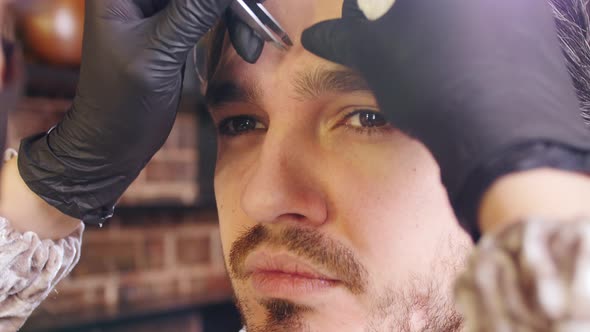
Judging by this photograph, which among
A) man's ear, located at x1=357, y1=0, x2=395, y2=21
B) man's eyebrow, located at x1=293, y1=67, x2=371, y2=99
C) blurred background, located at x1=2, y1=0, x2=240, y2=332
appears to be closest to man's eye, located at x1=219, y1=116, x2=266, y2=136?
man's eyebrow, located at x1=293, y1=67, x2=371, y2=99

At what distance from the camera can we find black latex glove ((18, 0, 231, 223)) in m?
0.58

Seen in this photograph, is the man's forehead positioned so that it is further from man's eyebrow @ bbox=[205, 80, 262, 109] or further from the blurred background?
the blurred background

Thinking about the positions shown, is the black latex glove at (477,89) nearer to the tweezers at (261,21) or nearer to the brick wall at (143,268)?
the tweezers at (261,21)

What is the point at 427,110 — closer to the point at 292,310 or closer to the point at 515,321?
the point at 515,321

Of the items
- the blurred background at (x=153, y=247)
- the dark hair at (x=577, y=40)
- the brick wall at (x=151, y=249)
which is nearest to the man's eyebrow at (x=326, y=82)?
the dark hair at (x=577, y=40)

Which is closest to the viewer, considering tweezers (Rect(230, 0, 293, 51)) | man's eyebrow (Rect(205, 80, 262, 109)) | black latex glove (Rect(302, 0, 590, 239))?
black latex glove (Rect(302, 0, 590, 239))

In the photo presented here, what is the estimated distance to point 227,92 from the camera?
0.77 meters

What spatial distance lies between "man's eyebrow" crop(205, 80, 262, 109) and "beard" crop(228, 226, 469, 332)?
0.18 metres

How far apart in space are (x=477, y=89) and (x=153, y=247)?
4.42ft

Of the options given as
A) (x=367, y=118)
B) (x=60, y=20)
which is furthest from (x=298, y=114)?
(x=60, y=20)

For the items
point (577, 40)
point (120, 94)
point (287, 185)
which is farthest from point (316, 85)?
point (577, 40)

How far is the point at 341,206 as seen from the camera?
68 cm

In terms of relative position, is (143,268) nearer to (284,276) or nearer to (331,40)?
(284,276)

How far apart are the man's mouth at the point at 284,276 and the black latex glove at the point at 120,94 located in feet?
0.66
